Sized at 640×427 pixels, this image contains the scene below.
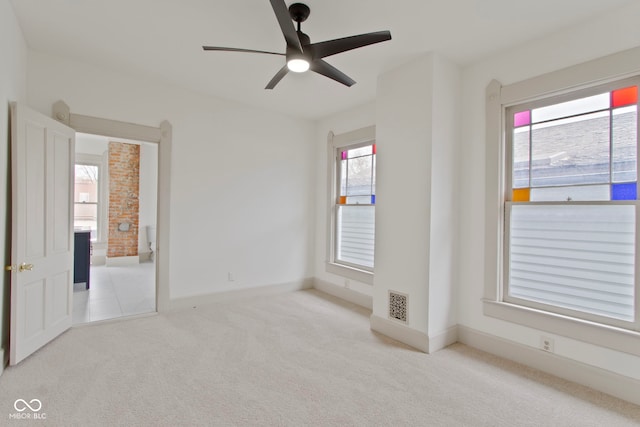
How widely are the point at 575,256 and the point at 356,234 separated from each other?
2.55m

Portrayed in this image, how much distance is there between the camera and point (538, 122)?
9.11 feet

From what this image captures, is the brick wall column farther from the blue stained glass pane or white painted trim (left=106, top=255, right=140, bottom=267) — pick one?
the blue stained glass pane

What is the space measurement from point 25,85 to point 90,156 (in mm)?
5007

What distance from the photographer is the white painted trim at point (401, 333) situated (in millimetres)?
2957

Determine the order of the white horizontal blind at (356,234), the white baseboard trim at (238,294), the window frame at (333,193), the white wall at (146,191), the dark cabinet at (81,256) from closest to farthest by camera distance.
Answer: the white baseboard trim at (238,294) < the white horizontal blind at (356,234) < the window frame at (333,193) < the dark cabinet at (81,256) < the white wall at (146,191)

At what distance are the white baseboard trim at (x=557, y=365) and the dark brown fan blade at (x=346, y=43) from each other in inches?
109

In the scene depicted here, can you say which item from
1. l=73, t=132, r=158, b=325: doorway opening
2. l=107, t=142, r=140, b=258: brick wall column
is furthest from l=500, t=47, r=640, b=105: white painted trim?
l=107, t=142, r=140, b=258: brick wall column

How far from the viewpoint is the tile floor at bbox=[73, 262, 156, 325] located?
12.8 ft

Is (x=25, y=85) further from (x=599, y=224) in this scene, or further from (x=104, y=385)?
(x=599, y=224)

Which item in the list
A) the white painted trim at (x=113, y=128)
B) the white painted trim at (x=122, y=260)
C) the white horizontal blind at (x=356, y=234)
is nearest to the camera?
the white painted trim at (x=113, y=128)

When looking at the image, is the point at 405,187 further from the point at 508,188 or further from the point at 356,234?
the point at 356,234

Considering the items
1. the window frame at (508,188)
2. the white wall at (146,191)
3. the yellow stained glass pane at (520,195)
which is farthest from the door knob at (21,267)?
the white wall at (146,191)

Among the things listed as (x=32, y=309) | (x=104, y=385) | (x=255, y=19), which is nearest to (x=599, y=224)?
(x=255, y=19)

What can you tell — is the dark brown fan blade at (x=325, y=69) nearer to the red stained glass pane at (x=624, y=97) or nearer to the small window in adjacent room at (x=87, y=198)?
the red stained glass pane at (x=624, y=97)
